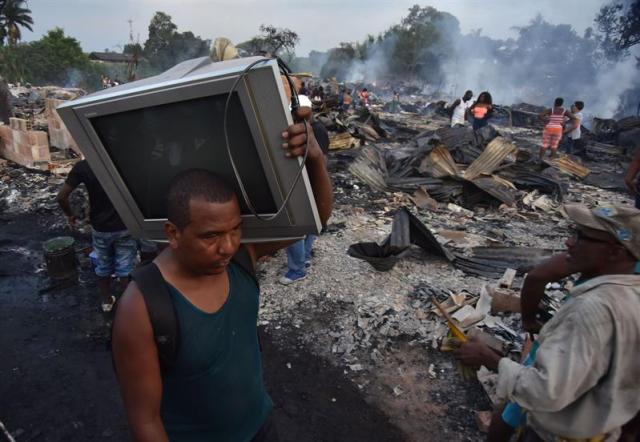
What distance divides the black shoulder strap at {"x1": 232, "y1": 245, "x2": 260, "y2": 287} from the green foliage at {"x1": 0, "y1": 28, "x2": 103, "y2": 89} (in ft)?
142

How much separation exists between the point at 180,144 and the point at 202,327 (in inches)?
22.3

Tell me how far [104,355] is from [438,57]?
50417 mm

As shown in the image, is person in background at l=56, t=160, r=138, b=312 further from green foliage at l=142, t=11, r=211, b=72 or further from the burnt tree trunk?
green foliage at l=142, t=11, r=211, b=72

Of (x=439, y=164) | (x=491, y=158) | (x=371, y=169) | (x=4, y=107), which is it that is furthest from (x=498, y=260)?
(x=4, y=107)

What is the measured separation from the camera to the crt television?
0.94m

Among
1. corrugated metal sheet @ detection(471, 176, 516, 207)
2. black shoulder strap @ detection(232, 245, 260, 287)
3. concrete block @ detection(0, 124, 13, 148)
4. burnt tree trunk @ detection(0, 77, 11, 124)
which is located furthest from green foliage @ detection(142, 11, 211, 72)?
black shoulder strap @ detection(232, 245, 260, 287)

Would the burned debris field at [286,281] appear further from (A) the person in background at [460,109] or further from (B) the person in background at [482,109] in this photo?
(A) the person in background at [460,109]

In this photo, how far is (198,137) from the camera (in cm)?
107

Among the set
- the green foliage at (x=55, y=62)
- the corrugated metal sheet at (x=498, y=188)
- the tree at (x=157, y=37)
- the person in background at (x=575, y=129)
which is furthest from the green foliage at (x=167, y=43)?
the corrugated metal sheet at (x=498, y=188)

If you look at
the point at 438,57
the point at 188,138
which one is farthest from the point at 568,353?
the point at 438,57

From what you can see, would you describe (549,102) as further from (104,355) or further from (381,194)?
(104,355)

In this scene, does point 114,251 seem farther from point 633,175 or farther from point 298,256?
point 633,175

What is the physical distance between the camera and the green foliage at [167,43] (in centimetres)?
4197

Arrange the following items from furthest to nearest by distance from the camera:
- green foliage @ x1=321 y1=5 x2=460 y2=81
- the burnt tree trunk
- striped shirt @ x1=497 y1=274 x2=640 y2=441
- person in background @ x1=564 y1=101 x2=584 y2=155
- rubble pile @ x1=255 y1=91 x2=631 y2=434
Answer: green foliage @ x1=321 y1=5 x2=460 y2=81
person in background @ x1=564 y1=101 x2=584 y2=155
the burnt tree trunk
rubble pile @ x1=255 y1=91 x2=631 y2=434
striped shirt @ x1=497 y1=274 x2=640 y2=441
